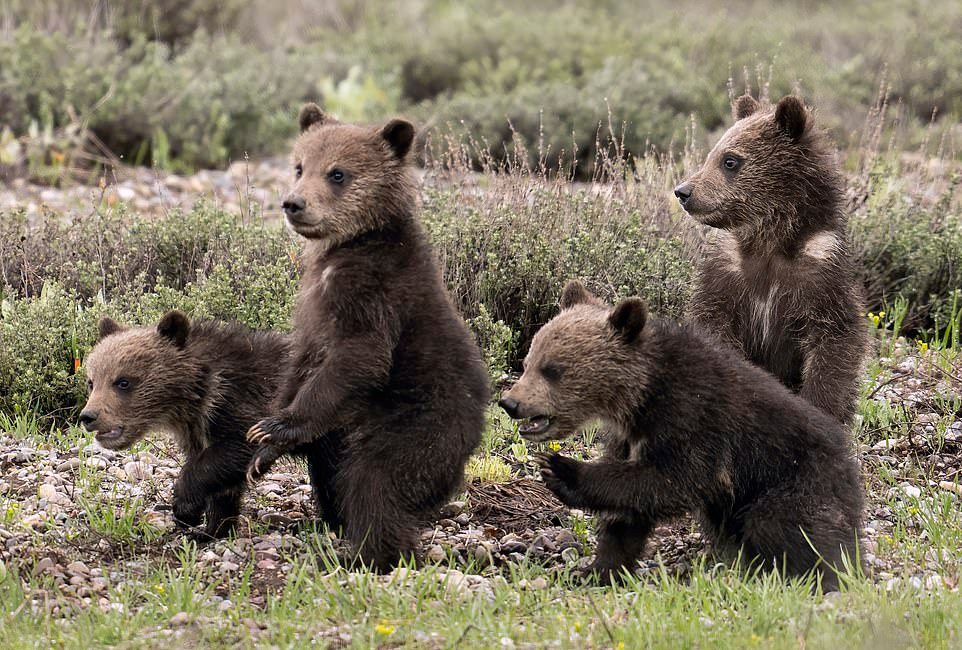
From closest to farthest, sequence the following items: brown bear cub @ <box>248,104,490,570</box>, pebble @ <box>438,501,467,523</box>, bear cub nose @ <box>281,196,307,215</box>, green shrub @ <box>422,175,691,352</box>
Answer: brown bear cub @ <box>248,104,490,570</box>
bear cub nose @ <box>281,196,307,215</box>
pebble @ <box>438,501,467,523</box>
green shrub @ <box>422,175,691,352</box>

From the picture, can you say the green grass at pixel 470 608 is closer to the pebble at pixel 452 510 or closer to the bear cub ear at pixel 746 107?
the pebble at pixel 452 510

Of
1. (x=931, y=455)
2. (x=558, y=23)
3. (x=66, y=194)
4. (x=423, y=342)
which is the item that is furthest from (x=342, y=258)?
(x=558, y=23)

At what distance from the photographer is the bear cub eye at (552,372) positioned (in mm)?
5707

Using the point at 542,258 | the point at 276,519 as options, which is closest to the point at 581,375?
the point at 276,519

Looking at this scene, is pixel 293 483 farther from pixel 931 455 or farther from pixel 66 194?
pixel 66 194

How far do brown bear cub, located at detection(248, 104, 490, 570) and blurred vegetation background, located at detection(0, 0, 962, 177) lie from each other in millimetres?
5389

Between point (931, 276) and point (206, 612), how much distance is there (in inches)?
241

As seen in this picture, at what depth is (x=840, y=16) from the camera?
2341cm

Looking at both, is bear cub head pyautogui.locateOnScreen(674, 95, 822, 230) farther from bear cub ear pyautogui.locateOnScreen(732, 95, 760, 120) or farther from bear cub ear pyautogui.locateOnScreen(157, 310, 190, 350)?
bear cub ear pyautogui.locateOnScreen(157, 310, 190, 350)

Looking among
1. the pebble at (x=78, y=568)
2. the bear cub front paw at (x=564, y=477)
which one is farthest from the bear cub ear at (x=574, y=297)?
the pebble at (x=78, y=568)


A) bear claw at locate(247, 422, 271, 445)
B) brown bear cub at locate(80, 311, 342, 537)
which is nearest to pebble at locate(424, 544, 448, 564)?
brown bear cub at locate(80, 311, 342, 537)

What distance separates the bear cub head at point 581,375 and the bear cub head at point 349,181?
3.08 ft

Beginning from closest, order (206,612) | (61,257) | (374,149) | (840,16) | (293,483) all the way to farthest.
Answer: (206,612), (374,149), (293,483), (61,257), (840,16)

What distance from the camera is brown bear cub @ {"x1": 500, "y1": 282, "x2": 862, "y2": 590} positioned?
5.57 metres
